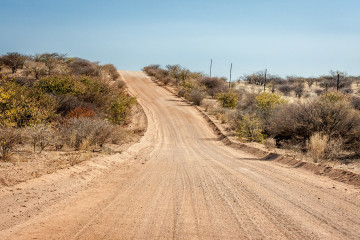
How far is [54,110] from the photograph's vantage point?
2259cm

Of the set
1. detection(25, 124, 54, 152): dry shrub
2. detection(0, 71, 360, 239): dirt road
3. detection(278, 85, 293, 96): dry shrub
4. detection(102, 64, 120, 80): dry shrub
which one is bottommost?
detection(0, 71, 360, 239): dirt road

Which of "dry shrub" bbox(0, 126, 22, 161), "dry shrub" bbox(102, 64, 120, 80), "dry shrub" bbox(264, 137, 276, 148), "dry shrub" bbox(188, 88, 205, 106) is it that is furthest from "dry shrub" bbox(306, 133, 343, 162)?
"dry shrub" bbox(102, 64, 120, 80)

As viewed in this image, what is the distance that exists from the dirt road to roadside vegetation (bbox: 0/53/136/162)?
3.98 m

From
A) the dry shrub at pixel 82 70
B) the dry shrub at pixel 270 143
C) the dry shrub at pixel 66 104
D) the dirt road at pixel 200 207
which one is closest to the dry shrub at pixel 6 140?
the dirt road at pixel 200 207

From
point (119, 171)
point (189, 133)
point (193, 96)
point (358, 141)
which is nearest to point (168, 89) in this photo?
point (193, 96)

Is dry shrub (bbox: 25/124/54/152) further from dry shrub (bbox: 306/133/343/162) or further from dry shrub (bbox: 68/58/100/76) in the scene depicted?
dry shrub (bbox: 68/58/100/76)

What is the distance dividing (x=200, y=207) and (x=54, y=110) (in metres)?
18.4

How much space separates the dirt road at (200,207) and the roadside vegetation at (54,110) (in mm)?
3978

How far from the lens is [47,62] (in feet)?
161

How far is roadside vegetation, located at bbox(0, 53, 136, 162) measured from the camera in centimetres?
1362

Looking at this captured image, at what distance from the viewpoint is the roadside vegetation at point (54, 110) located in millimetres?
13617

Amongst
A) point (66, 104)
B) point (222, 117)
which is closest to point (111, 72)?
point (222, 117)

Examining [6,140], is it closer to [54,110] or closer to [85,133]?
[85,133]

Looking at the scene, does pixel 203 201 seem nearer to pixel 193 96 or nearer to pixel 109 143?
pixel 109 143
